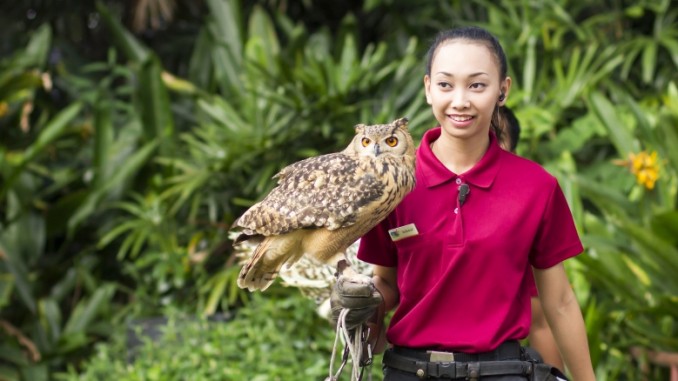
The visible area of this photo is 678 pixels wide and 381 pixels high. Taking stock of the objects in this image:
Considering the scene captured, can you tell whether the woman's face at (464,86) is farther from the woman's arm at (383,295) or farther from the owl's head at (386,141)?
A: the woman's arm at (383,295)

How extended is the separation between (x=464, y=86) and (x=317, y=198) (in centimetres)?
36

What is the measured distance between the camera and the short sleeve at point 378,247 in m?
2.16

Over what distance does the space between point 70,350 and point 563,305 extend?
4.11 metres

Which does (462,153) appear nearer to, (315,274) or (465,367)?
(465,367)

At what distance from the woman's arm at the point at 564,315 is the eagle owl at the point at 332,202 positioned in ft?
1.33

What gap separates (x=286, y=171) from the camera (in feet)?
6.97

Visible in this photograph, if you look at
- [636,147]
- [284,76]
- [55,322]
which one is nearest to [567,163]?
[636,147]

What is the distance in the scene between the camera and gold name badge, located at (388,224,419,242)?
2.01 meters

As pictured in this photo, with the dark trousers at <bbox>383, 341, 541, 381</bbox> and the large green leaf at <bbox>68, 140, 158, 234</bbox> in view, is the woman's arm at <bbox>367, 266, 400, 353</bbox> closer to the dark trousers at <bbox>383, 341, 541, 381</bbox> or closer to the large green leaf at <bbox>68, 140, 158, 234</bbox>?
the dark trousers at <bbox>383, 341, 541, 381</bbox>

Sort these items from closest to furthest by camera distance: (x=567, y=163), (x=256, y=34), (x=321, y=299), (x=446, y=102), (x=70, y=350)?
(x=446, y=102) < (x=321, y=299) < (x=567, y=163) < (x=70, y=350) < (x=256, y=34)

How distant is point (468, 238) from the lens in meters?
2.01

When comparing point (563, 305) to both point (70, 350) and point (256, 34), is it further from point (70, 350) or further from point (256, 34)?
point (256, 34)

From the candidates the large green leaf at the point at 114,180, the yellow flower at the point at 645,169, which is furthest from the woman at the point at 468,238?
the large green leaf at the point at 114,180

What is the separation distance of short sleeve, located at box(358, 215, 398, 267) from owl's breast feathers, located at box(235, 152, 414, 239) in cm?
18
